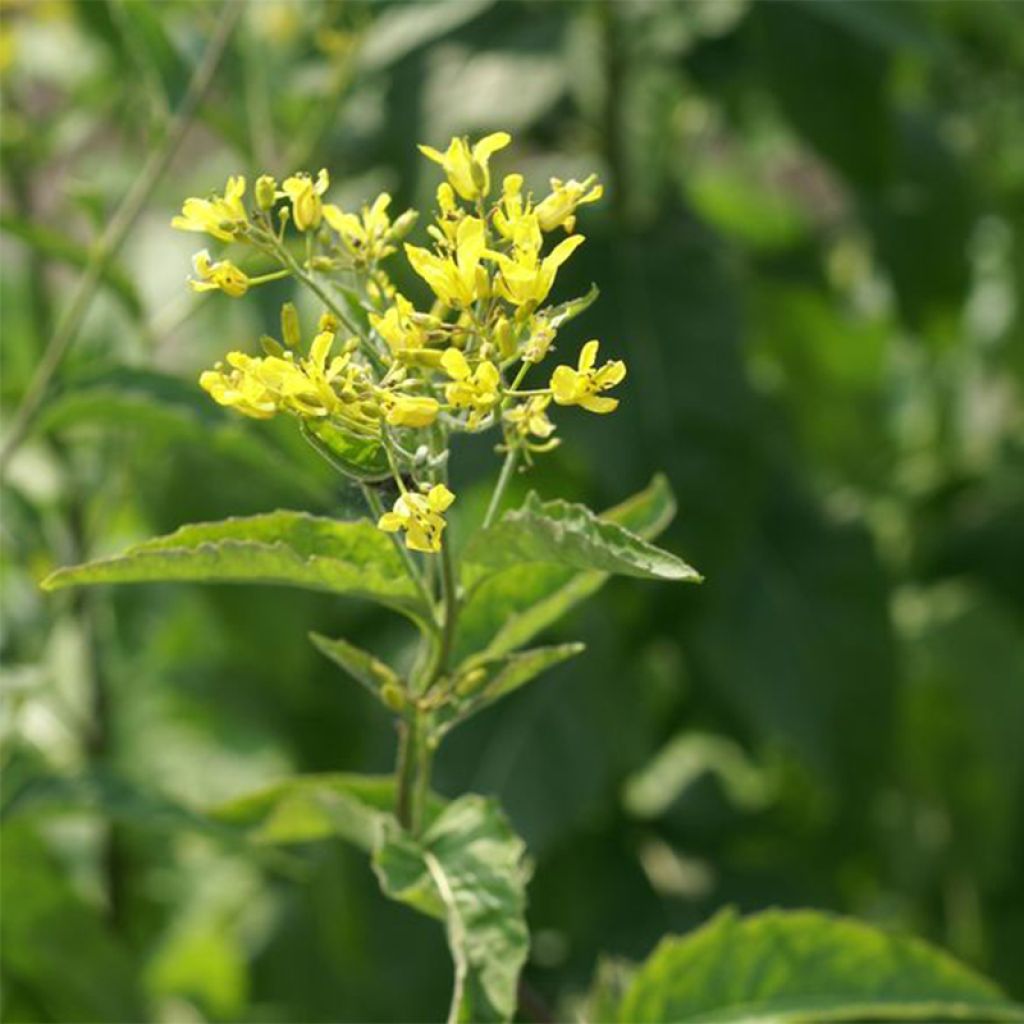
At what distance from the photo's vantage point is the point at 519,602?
1.01 meters

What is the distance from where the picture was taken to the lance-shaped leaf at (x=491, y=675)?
3.03ft

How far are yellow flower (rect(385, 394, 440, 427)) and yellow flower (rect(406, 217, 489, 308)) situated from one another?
0.05 metres

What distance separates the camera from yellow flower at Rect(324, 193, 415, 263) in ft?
2.96

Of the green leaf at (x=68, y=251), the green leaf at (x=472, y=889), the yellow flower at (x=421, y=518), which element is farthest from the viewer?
the green leaf at (x=68, y=251)

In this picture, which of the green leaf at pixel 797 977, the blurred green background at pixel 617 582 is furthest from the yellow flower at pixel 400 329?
the blurred green background at pixel 617 582

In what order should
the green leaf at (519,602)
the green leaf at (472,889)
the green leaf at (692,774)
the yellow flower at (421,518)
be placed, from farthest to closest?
the green leaf at (692,774)
the green leaf at (519,602)
the green leaf at (472,889)
the yellow flower at (421,518)

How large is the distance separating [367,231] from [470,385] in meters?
0.13

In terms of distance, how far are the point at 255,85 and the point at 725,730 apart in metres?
0.87

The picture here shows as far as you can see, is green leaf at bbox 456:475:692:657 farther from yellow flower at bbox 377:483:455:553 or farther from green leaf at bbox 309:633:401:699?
yellow flower at bbox 377:483:455:553

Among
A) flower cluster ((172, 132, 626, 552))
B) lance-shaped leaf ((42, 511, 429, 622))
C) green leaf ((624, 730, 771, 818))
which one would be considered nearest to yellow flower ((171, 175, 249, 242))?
flower cluster ((172, 132, 626, 552))

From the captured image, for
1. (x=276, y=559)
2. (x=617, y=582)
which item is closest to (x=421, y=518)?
(x=276, y=559)

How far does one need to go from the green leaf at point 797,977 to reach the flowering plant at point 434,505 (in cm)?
15

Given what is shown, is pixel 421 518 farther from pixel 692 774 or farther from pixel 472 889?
pixel 692 774

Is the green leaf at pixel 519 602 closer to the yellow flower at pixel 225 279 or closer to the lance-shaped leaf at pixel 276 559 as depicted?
the lance-shaped leaf at pixel 276 559
